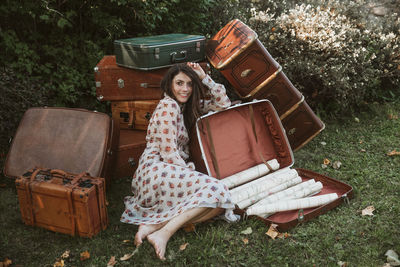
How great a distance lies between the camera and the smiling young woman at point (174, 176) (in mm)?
2668

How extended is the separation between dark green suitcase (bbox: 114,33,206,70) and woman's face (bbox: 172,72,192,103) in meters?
0.55

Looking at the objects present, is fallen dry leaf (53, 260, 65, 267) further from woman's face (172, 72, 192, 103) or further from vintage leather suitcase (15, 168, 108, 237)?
woman's face (172, 72, 192, 103)

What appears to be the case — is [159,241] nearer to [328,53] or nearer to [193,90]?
[193,90]

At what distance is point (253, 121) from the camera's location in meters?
3.63

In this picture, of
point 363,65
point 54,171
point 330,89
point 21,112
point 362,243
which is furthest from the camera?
point 363,65

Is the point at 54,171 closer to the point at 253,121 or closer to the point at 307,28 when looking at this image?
the point at 253,121

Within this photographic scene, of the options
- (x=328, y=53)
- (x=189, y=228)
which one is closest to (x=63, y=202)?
(x=189, y=228)

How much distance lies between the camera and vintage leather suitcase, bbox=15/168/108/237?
260 centimetres

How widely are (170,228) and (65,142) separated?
1341 mm

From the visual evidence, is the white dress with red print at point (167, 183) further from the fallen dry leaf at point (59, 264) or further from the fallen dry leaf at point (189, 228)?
the fallen dry leaf at point (59, 264)

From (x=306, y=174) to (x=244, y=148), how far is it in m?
0.66

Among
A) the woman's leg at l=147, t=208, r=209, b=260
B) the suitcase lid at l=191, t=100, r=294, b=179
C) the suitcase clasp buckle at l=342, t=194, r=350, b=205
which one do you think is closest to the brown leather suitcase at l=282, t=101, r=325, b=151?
the suitcase lid at l=191, t=100, r=294, b=179

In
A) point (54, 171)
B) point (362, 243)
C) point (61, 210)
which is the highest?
point (54, 171)

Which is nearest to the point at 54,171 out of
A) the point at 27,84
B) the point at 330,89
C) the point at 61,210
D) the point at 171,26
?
the point at 61,210
